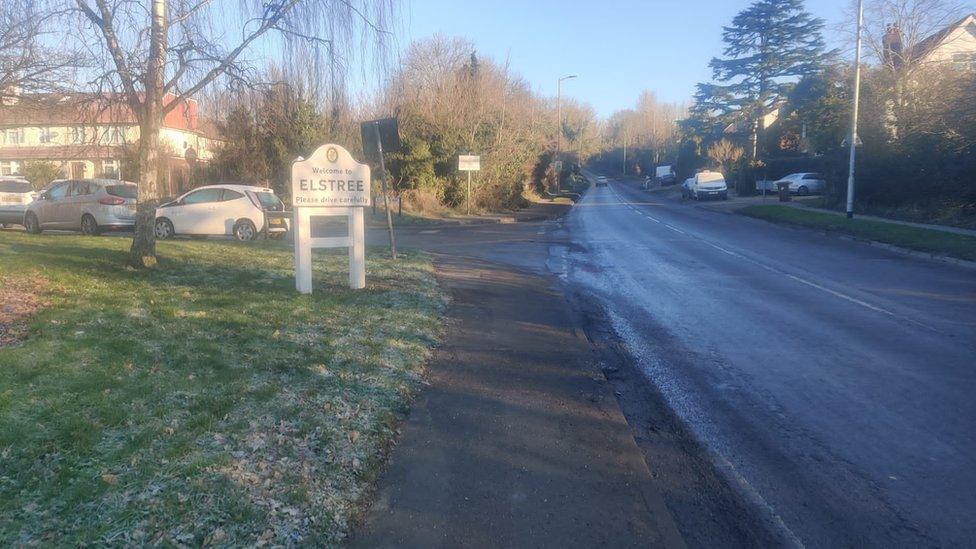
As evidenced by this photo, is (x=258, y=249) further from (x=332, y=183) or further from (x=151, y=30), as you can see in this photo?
(x=151, y=30)

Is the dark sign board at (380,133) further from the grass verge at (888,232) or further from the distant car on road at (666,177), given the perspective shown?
the distant car on road at (666,177)

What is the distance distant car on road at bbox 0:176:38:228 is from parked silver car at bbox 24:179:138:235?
231cm

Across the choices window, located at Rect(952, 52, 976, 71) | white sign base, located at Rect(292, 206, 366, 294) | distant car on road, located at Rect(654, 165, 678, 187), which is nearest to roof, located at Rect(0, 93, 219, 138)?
white sign base, located at Rect(292, 206, 366, 294)

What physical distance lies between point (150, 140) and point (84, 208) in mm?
9534

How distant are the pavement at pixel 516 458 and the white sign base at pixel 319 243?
2222mm

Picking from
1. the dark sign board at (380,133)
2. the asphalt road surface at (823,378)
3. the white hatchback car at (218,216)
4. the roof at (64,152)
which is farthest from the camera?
the white hatchback car at (218,216)

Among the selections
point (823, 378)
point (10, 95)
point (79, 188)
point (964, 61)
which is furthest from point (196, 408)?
point (964, 61)

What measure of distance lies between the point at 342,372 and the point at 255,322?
2074 mm

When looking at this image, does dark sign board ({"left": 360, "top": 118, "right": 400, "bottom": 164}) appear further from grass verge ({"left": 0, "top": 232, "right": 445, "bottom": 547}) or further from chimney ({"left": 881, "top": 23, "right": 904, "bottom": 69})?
chimney ({"left": 881, "top": 23, "right": 904, "bottom": 69})

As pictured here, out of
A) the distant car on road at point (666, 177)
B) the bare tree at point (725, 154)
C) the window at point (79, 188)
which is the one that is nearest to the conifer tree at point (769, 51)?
the bare tree at point (725, 154)

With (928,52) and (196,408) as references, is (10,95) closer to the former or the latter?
(196,408)

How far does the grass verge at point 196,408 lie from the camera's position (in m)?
4.18

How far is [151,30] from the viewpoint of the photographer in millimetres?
10133

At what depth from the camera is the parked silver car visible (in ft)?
62.5
